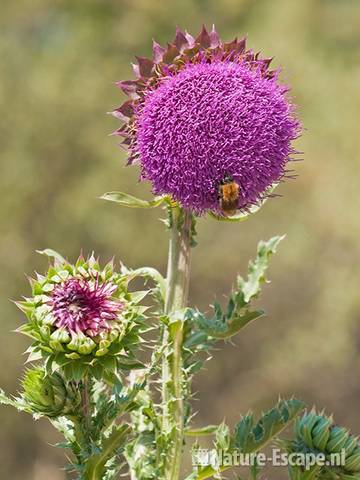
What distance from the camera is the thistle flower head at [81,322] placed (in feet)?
A: 7.66

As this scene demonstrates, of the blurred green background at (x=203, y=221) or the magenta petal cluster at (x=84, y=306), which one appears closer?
the magenta petal cluster at (x=84, y=306)

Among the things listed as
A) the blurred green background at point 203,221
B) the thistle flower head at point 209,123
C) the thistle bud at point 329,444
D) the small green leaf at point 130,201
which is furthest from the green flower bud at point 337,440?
the blurred green background at point 203,221

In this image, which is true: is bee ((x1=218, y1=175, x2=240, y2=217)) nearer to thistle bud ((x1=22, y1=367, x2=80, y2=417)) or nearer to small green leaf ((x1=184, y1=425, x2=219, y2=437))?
thistle bud ((x1=22, y1=367, x2=80, y2=417))

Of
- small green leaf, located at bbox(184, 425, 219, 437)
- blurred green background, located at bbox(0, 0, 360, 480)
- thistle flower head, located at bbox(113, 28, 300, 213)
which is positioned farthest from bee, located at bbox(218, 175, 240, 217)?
blurred green background, located at bbox(0, 0, 360, 480)

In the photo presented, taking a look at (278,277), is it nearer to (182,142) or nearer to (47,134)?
(47,134)

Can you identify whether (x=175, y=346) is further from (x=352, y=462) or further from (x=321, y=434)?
(x=352, y=462)

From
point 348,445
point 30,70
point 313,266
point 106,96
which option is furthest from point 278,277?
point 348,445

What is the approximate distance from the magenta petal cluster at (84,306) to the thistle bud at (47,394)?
0.53 feet

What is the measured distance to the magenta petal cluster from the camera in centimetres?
235

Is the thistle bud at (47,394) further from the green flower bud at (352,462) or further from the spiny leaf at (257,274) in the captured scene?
the green flower bud at (352,462)

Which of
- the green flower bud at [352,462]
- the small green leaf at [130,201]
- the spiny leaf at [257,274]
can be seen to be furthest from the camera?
the spiny leaf at [257,274]

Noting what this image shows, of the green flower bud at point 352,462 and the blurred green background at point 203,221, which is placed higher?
the blurred green background at point 203,221

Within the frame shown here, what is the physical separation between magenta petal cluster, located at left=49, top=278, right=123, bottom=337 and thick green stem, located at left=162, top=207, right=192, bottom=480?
11.4 inches

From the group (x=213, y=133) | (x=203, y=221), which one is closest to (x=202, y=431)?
(x=213, y=133)
